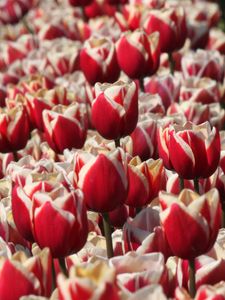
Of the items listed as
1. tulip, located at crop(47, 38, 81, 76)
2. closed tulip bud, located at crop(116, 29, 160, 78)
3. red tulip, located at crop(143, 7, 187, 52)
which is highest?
closed tulip bud, located at crop(116, 29, 160, 78)

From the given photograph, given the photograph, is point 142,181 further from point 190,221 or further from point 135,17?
point 135,17

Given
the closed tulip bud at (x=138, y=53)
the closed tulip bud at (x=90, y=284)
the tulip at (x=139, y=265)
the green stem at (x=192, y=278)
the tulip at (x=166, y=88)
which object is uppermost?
the closed tulip bud at (x=90, y=284)

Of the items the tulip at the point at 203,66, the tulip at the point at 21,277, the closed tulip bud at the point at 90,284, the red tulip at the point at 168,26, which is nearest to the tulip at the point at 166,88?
the red tulip at the point at 168,26

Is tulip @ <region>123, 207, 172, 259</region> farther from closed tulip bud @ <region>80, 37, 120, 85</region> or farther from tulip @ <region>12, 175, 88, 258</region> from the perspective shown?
closed tulip bud @ <region>80, 37, 120, 85</region>

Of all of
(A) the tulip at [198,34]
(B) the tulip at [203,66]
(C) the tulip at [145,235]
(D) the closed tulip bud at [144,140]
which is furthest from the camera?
(A) the tulip at [198,34]

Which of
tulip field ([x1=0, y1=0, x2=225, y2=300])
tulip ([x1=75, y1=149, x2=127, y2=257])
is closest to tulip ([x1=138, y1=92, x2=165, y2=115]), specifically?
tulip field ([x1=0, y1=0, x2=225, y2=300])

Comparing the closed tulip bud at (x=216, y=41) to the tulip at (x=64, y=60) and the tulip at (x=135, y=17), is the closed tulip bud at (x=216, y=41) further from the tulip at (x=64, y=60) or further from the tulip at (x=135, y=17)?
the tulip at (x=64, y=60)

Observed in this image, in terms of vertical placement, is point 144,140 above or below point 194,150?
below

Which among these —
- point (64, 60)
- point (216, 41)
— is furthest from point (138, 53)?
point (216, 41)
